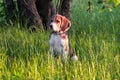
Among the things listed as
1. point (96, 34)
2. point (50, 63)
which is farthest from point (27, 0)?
point (50, 63)

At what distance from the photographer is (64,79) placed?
19.8 feet

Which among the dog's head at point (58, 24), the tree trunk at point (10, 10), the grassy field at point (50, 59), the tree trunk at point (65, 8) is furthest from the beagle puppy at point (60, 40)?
the tree trunk at point (10, 10)

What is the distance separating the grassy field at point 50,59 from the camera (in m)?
6.06

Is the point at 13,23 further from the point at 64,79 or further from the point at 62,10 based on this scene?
the point at 64,79

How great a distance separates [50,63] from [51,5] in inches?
165

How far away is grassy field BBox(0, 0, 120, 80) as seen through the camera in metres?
6.06

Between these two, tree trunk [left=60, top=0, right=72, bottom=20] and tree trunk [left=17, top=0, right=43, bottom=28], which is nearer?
tree trunk [left=17, top=0, right=43, bottom=28]

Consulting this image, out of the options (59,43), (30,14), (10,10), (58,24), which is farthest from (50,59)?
(10,10)

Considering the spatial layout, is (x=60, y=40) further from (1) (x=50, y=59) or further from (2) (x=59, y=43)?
(1) (x=50, y=59)

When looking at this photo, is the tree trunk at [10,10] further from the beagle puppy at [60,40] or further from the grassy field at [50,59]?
the beagle puppy at [60,40]

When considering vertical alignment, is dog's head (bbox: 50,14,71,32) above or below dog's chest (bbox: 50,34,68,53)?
above

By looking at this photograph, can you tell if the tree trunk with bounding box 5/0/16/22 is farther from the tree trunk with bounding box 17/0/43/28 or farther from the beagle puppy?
the beagle puppy

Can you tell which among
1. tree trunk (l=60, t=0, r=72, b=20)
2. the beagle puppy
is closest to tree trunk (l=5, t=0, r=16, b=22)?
tree trunk (l=60, t=0, r=72, b=20)

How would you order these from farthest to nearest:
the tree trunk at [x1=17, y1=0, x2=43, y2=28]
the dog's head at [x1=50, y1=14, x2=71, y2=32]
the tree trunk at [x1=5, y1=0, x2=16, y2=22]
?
1. the tree trunk at [x1=5, y1=0, x2=16, y2=22]
2. the tree trunk at [x1=17, y1=0, x2=43, y2=28]
3. the dog's head at [x1=50, y1=14, x2=71, y2=32]
